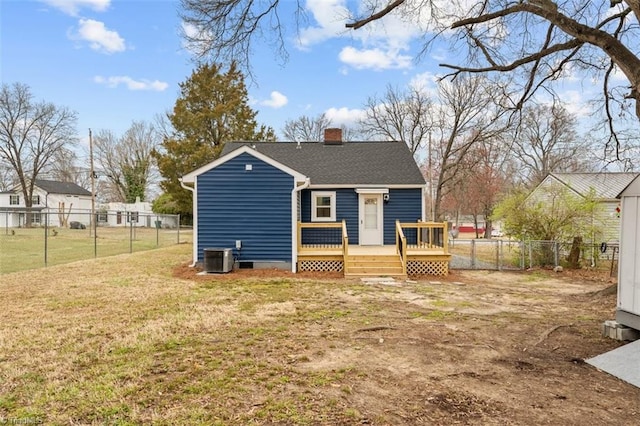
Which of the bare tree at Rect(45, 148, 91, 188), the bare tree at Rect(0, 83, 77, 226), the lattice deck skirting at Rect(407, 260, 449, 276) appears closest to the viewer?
the lattice deck skirting at Rect(407, 260, 449, 276)

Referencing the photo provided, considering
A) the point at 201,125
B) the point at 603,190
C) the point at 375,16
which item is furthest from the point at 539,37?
the point at 201,125

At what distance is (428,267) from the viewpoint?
11.4 m

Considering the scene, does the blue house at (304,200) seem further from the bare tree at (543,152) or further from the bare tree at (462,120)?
the bare tree at (543,152)

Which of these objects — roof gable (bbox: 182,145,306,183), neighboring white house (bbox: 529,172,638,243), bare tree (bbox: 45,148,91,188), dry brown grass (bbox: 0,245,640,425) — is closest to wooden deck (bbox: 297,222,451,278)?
roof gable (bbox: 182,145,306,183)

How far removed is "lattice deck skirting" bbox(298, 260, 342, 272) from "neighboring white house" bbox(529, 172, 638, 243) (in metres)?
8.07

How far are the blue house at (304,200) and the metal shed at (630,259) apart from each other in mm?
6653

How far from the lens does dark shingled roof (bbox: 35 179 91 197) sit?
41219mm

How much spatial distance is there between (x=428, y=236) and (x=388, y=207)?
1843 mm

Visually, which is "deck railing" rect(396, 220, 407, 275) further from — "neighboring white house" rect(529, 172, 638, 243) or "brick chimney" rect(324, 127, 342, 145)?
"brick chimney" rect(324, 127, 342, 145)

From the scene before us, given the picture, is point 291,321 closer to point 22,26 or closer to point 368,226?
point 368,226

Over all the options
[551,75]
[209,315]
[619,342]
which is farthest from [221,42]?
[619,342]

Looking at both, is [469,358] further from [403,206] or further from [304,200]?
[304,200]

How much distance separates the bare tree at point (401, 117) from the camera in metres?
28.2

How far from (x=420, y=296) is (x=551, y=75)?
572 cm
